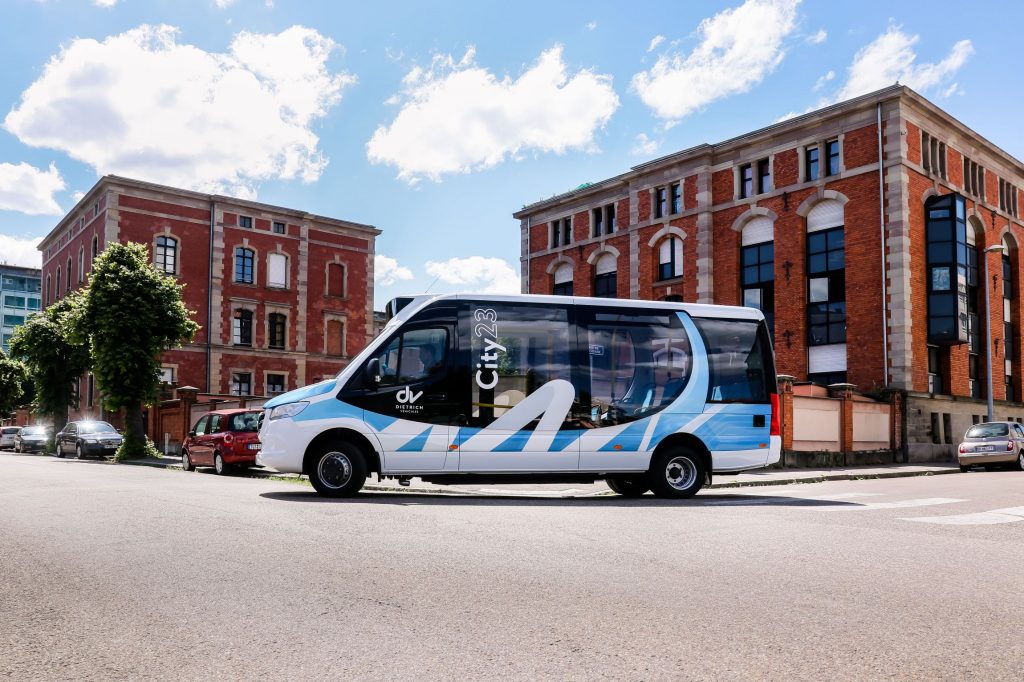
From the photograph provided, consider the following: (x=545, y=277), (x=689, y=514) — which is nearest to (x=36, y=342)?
(x=545, y=277)

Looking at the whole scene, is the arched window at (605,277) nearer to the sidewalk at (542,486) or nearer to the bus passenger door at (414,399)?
the sidewalk at (542,486)

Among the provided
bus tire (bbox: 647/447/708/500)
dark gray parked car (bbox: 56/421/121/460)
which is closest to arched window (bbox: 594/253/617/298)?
dark gray parked car (bbox: 56/421/121/460)

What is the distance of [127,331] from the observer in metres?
32.0

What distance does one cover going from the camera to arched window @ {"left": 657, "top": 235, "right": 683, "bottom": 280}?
40.7 m

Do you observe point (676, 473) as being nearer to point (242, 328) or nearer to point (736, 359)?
point (736, 359)

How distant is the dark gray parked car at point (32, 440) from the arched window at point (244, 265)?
40.8 ft

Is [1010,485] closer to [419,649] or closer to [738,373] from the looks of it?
[738,373]

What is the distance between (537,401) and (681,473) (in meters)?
2.65

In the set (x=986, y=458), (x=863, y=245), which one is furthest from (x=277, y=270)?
(x=986, y=458)

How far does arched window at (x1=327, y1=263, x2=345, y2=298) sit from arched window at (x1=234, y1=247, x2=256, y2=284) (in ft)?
15.9

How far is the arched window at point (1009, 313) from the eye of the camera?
39094 mm

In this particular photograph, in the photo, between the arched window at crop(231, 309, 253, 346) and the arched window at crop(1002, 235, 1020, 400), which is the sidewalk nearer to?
the arched window at crop(1002, 235, 1020, 400)

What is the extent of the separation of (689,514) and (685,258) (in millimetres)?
30287

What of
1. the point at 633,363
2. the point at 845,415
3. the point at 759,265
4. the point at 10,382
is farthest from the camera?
the point at 10,382
